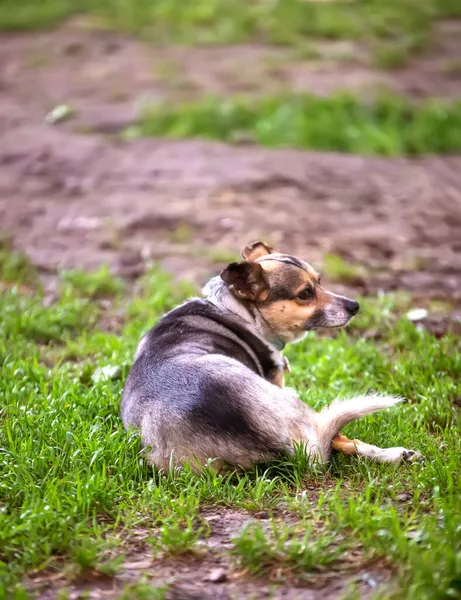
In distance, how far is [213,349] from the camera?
4328mm

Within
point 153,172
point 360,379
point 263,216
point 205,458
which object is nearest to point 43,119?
point 153,172

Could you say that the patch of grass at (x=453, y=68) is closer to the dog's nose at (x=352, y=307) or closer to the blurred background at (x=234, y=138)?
the blurred background at (x=234, y=138)

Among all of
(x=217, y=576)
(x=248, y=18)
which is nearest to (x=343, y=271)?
(x=217, y=576)

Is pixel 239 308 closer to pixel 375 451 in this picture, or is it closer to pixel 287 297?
pixel 287 297

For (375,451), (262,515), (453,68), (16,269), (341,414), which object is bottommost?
(453,68)

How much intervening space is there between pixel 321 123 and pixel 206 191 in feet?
6.90

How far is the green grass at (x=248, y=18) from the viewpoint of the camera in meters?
13.8

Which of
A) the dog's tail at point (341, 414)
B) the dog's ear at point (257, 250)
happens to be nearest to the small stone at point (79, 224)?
the dog's ear at point (257, 250)

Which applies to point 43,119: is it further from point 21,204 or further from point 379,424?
point 379,424

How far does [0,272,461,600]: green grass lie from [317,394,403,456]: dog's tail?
0.13 metres

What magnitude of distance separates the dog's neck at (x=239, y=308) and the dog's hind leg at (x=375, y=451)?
0.85 m

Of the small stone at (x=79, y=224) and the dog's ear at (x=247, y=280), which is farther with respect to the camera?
the small stone at (x=79, y=224)

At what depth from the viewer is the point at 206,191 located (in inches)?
348

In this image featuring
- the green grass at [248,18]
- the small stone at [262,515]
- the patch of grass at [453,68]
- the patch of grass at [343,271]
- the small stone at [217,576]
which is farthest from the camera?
the green grass at [248,18]
